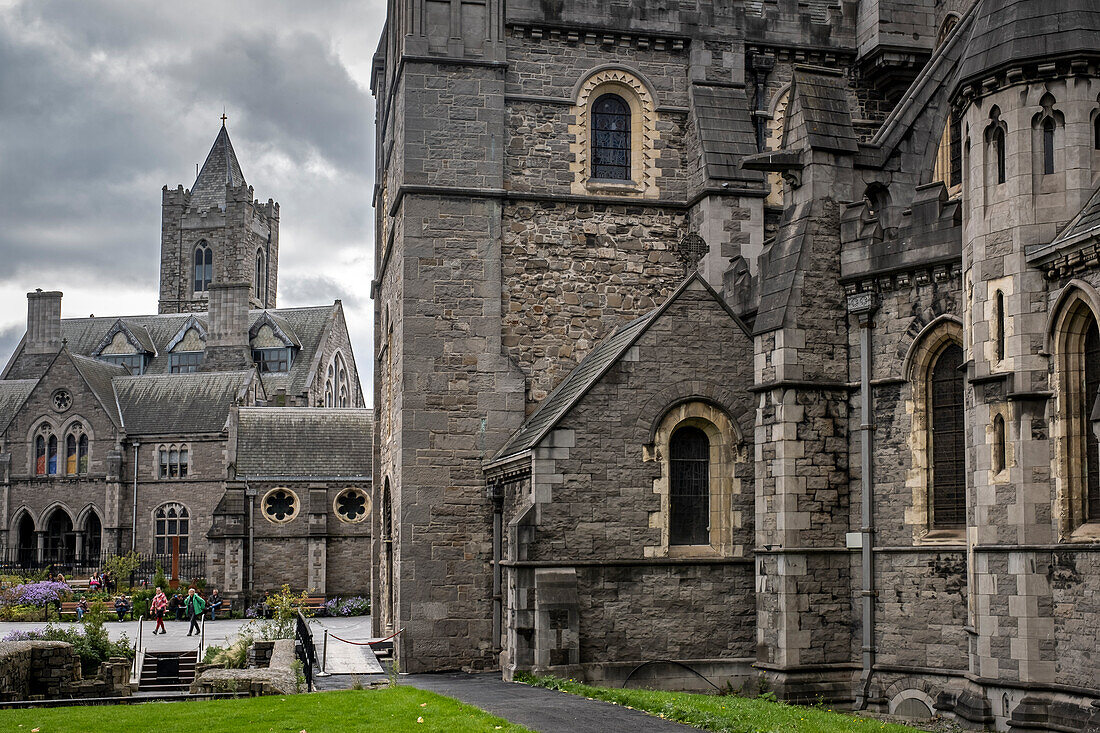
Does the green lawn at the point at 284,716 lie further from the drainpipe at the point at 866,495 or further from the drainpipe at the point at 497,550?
the drainpipe at the point at 866,495

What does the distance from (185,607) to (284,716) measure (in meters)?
31.3

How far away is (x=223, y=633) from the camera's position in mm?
35219

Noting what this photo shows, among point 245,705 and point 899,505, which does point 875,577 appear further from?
point 245,705

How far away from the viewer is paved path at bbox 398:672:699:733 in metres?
12.7

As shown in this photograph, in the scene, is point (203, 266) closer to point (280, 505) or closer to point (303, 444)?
point (303, 444)

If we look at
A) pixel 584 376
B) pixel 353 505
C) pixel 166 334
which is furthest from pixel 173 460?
pixel 584 376

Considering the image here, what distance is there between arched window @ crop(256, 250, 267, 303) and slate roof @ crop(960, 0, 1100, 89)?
260ft

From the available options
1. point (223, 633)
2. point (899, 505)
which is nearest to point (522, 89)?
point (899, 505)

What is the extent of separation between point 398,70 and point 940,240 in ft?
36.3

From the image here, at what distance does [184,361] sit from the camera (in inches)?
2968

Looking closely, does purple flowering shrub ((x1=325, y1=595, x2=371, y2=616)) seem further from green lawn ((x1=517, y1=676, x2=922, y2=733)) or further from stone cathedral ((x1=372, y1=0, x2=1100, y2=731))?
green lawn ((x1=517, y1=676, x2=922, y2=733))

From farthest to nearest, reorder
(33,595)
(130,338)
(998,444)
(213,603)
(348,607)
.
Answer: (130,338)
(348,607)
(213,603)
(33,595)
(998,444)

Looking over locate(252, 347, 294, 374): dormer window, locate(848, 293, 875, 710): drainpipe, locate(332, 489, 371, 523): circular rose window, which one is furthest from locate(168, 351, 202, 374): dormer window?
locate(848, 293, 875, 710): drainpipe

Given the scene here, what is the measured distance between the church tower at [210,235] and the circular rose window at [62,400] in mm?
27031
